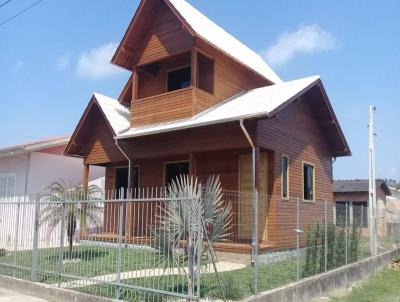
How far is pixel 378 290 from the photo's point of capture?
39.4 feet

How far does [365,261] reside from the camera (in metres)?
13.9

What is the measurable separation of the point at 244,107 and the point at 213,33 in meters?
4.41

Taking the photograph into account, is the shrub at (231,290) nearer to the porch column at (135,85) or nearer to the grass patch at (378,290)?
the grass patch at (378,290)

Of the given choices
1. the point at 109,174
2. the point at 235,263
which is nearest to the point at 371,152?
the point at 235,263

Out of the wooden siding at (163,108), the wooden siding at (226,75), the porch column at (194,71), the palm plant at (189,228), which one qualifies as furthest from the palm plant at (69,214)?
the wooden siding at (226,75)

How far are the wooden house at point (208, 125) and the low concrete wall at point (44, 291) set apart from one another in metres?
4.13

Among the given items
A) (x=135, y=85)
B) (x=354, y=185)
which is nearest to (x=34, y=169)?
(x=135, y=85)

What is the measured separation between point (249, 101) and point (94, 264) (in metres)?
7.50

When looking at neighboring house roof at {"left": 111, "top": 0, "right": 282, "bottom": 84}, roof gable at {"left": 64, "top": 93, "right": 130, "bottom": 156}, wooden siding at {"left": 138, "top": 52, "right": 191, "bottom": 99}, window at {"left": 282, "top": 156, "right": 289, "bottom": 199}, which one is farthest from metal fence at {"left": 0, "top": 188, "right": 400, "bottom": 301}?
wooden siding at {"left": 138, "top": 52, "right": 191, "bottom": 99}

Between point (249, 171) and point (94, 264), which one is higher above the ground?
point (249, 171)

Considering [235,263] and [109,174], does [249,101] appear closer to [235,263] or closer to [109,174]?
[235,263]

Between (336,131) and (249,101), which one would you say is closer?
(249,101)

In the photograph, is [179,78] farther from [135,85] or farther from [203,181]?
[203,181]

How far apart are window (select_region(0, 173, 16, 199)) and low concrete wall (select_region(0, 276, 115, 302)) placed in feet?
31.7
